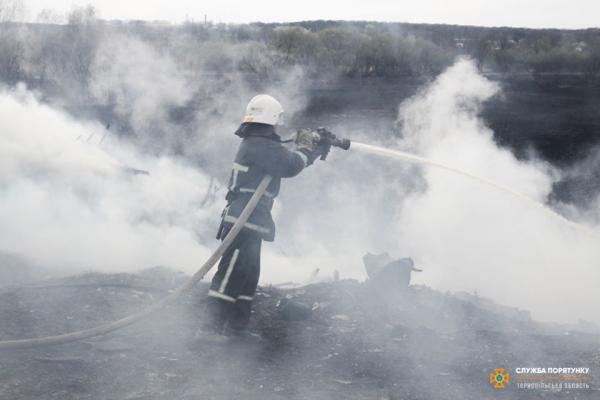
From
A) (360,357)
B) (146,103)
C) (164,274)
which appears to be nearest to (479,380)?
(360,357)

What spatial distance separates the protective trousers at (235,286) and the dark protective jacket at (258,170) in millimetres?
126

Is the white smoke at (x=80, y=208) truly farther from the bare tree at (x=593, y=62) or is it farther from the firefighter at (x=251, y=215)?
the bare tree at (x=593, y=62)

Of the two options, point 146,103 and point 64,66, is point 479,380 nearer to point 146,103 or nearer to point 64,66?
point 146,103

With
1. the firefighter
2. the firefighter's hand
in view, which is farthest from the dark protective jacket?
the firefighter's hand

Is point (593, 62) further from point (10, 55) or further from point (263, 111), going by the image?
point (263, 111)

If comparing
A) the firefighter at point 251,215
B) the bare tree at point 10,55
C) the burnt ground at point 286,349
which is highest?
the bare tree at point 10,55

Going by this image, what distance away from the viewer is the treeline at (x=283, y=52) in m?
26.0

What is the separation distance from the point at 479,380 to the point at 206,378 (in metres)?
1.90

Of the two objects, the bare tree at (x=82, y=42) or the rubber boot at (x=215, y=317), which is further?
the bare tree at (x=82, y=42)

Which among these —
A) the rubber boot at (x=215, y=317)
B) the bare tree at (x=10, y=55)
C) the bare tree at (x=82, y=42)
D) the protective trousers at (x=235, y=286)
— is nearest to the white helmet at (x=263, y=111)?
the protective trousers at (x=235, y=286)

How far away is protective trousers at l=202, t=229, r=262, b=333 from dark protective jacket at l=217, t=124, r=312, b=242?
0.41 feet

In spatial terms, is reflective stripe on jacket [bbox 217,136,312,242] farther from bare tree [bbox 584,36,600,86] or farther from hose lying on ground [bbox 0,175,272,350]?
bare tree [bbox 584,36,600,86]

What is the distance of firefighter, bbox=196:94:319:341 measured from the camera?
4.37m

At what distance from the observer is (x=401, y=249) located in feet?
30.9
